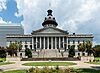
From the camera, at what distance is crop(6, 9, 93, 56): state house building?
14238cm

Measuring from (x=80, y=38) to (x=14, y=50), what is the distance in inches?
1808

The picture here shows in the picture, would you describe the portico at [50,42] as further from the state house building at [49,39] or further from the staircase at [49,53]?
the staircase at [49,53]

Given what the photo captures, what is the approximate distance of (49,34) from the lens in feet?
466

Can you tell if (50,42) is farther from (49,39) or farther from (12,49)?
(12,49)

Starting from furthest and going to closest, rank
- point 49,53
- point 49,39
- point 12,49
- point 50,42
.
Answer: point 49,39 < point 50,42 < point 49,53 < point 12,49

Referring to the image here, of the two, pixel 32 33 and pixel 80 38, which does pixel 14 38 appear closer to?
pixel 32 33

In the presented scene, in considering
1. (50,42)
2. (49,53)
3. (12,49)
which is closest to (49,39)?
(50,42)

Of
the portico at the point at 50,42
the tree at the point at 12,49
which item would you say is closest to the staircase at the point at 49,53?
the portico at the point at 50,42

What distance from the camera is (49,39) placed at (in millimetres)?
143375

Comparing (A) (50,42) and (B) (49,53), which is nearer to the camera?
(B) (49,53)

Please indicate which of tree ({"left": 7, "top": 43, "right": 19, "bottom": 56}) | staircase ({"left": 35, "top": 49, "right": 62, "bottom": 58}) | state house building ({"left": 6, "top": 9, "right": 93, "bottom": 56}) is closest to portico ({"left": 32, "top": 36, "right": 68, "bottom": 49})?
state house building ({"left": 6, "top": 9, "right": 93, "bottom": 56})

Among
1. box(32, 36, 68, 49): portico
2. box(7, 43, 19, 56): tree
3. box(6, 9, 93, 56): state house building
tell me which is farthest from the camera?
box(32, 36, 68, 49): portico

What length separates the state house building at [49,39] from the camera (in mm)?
142375

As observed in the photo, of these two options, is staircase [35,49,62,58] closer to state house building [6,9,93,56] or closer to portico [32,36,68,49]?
portico [32,36,68,49]
